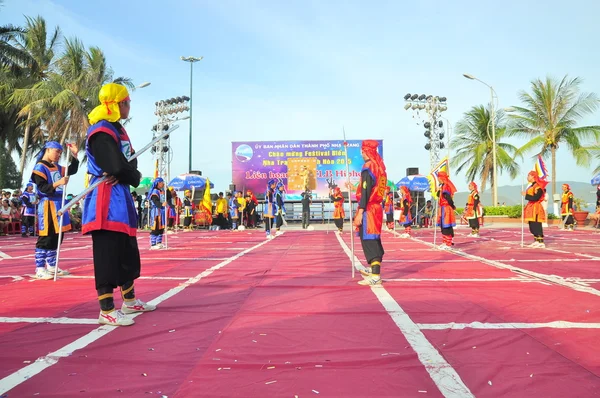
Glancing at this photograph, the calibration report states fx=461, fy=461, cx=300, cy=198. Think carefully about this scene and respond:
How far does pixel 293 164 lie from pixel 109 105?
26607mm

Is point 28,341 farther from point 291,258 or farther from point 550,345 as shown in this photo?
point 291,258

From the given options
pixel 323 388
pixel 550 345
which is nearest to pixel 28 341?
pixel 323 388

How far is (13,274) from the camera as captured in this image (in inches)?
260

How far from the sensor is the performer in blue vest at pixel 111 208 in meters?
3.64

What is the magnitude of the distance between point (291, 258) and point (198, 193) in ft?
60.5

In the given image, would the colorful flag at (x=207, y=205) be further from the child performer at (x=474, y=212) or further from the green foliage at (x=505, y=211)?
the green foliage at (x=505, y=211)

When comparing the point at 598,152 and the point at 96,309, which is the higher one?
the point at 598,152

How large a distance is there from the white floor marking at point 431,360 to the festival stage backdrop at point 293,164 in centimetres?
2613

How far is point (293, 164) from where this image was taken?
3042 centimetres

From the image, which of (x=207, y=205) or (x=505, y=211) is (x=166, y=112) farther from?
(x=505, y=211)

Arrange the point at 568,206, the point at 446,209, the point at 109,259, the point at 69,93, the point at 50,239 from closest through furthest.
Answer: the point at 109,259
the point at 50,239
the point at 446,209
the point at 568,206
the point at 69,93

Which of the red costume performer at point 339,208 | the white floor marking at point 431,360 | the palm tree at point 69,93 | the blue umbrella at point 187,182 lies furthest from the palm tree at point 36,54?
the white floor marking at point 431,360

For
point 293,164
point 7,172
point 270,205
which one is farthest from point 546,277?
point 7,172

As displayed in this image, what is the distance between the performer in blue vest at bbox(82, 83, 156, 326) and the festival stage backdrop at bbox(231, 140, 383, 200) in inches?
1030
